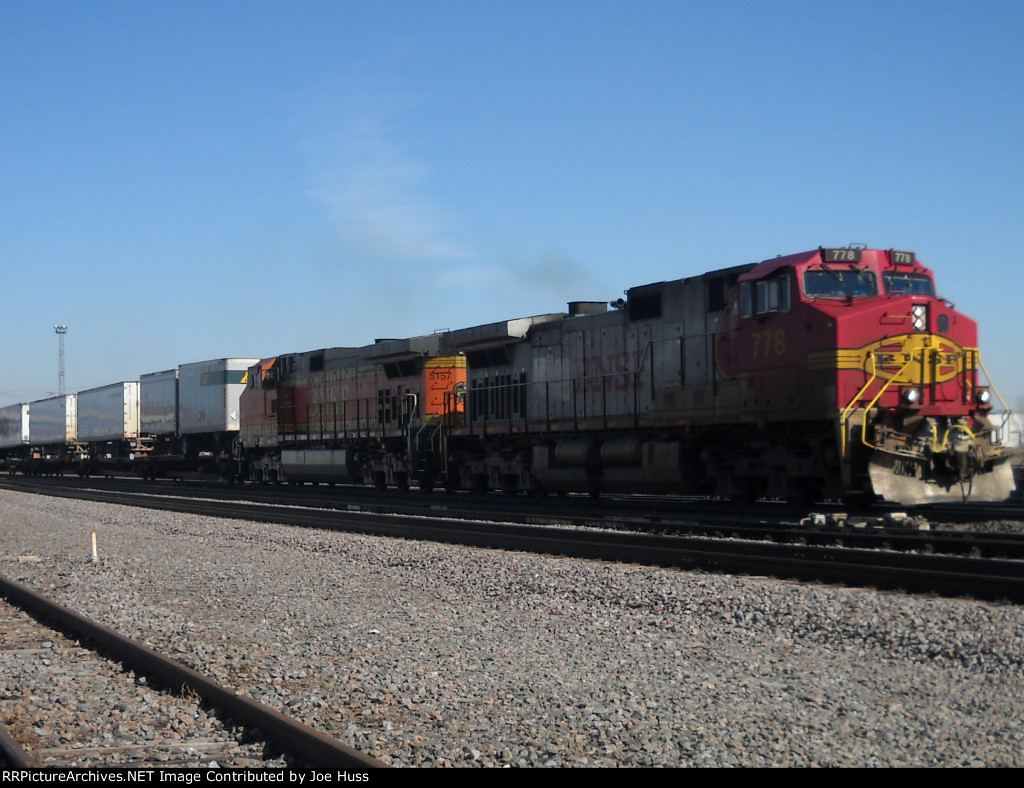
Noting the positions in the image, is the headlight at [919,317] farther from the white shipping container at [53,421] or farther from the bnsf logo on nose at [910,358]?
the white shipping container at [53,421]

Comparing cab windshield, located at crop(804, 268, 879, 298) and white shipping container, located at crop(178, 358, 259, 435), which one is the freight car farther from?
cab windshield, located at crop(804, 268, 879, 298)

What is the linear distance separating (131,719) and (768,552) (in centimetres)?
700

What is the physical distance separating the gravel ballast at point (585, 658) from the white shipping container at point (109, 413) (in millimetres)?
30702

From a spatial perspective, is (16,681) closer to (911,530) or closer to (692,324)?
(911,530)

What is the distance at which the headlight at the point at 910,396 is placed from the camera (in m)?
13.5

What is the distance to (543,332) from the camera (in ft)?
68.3

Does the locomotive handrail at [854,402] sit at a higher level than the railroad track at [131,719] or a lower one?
higher

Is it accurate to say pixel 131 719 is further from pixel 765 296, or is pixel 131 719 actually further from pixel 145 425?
pixel 145 425

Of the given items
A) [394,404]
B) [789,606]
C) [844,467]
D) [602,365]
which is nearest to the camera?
[789,606]

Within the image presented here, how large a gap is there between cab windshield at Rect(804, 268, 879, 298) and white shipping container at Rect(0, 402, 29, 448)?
48.1 metres

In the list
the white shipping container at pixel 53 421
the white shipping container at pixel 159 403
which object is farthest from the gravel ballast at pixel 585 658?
the white shipping container at pixel 53 421
